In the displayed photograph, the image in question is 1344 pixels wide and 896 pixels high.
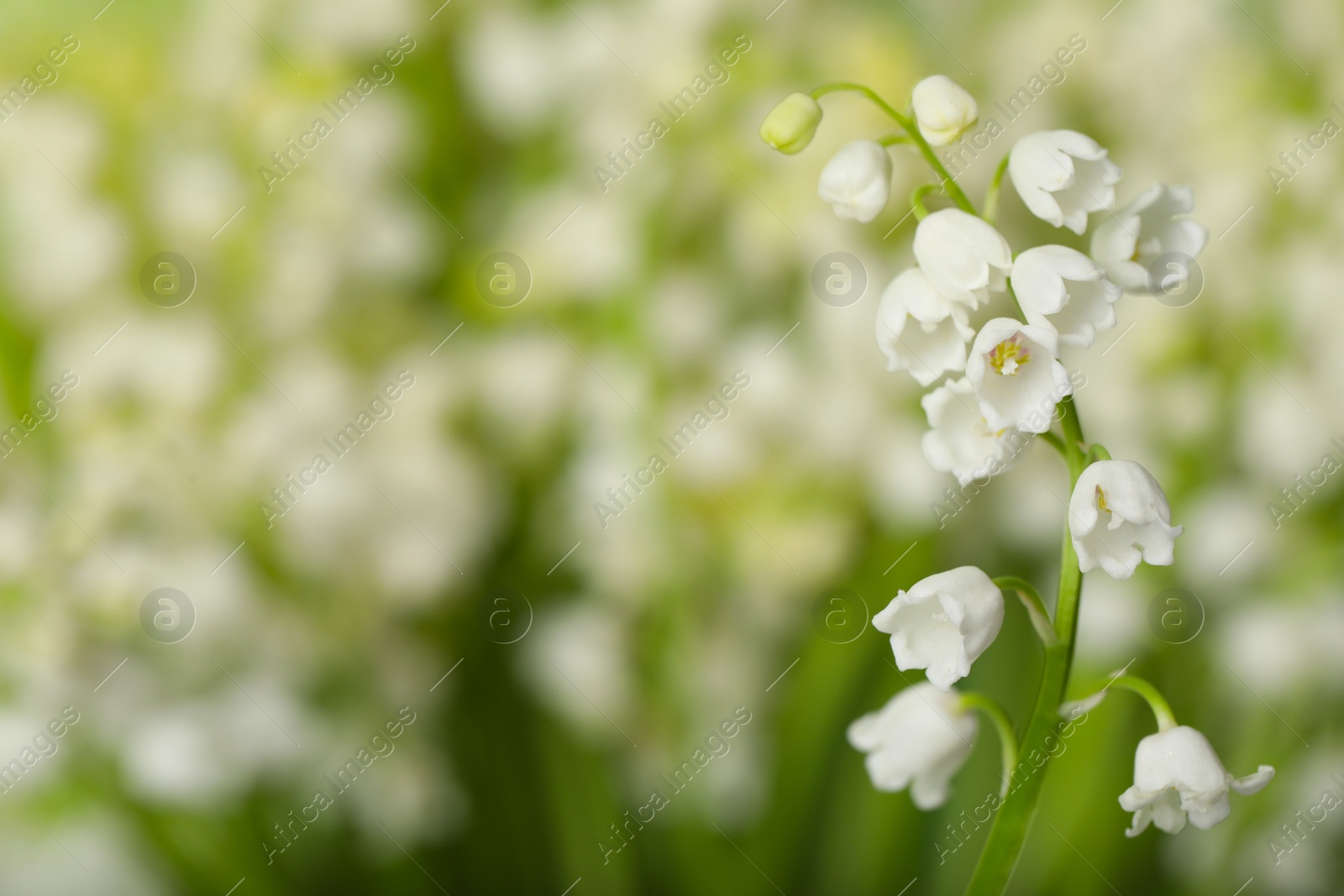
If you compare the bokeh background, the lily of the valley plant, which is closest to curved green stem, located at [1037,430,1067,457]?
the lily of the valley plant

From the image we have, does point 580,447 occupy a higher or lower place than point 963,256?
lower

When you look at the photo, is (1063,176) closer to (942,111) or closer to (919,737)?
(942,111)

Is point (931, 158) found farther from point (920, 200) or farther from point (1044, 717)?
point (1044, 717)

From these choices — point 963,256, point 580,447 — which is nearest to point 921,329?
point 963,256

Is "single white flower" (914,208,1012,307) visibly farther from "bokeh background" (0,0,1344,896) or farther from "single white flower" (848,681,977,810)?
"bokeh background" (0,0,1344,896)

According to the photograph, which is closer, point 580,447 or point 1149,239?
point 1149,239
